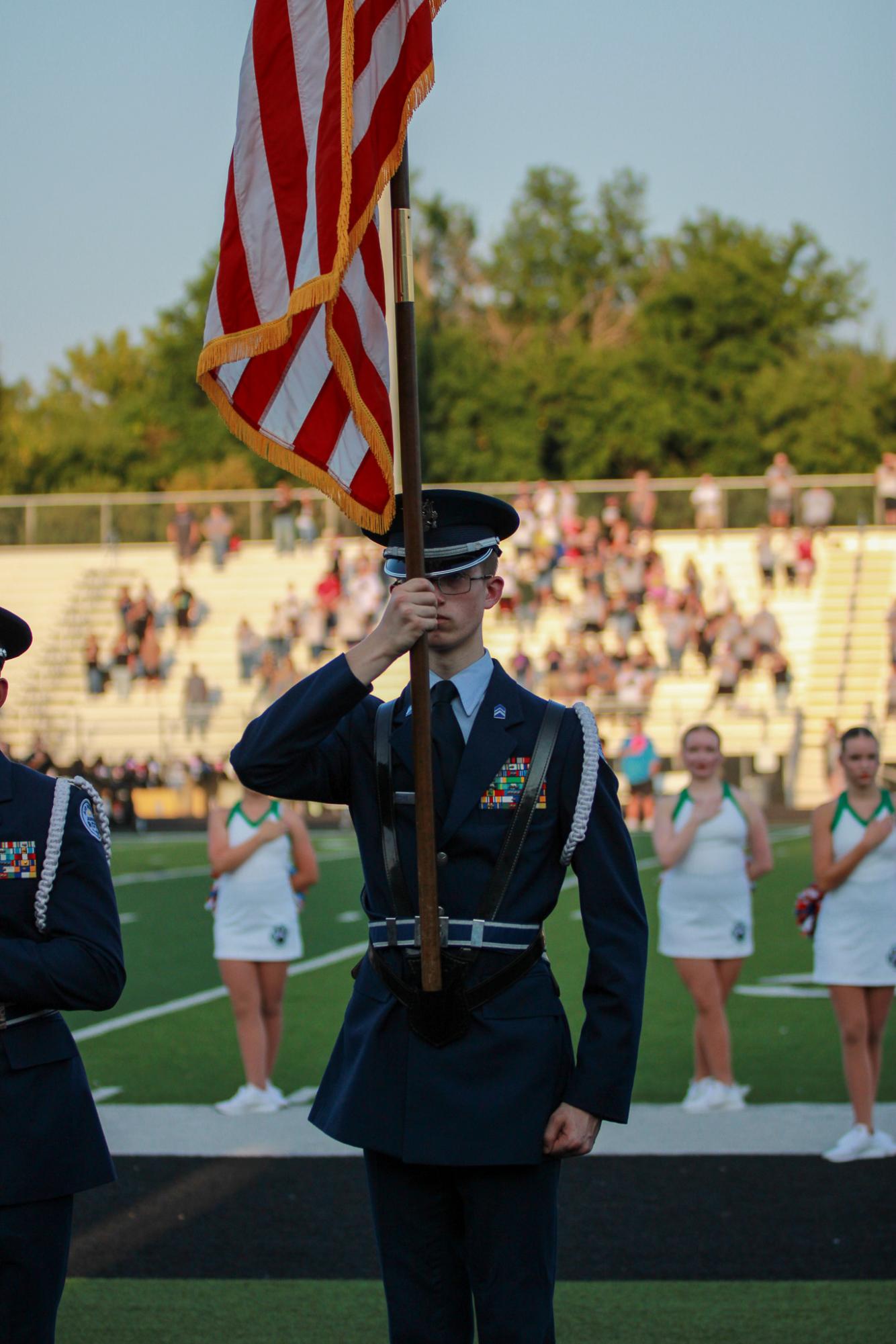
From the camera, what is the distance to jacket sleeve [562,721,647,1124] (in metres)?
3.49

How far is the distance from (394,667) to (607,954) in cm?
3040

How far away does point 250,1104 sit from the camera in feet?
28.5

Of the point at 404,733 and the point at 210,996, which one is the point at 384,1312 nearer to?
the point at 404,733

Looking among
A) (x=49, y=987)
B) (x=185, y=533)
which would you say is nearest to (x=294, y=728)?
(x=49, y=987)

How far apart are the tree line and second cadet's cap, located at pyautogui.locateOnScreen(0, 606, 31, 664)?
168ft

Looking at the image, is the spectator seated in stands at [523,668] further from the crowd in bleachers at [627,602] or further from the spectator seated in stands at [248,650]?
the spectator seated in stands at [248,650]

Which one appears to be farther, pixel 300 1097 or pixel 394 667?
pixel 394 667

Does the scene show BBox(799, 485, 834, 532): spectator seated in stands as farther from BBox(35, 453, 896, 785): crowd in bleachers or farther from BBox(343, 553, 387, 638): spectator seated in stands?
BBox(343, 553, 387, 638): spectator seated in stands

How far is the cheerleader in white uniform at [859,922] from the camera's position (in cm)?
766

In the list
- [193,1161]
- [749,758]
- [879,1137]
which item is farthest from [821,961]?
[749,758]

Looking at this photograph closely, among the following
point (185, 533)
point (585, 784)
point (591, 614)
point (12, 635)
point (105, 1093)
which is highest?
point (185, 533)

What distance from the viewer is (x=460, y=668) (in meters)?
3.77

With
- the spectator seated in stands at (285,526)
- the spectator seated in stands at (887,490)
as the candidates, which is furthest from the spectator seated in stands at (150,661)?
the spectator seated in stands at (887,490)

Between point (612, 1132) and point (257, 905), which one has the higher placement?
point (257, 905)
